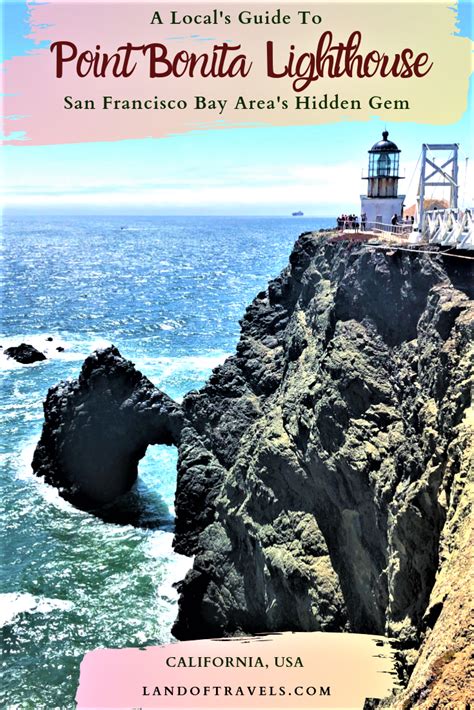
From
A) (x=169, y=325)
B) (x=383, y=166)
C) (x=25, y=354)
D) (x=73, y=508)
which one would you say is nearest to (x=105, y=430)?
(x=73, y=508)

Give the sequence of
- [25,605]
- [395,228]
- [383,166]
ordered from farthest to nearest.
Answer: [383,166]
[395,228]
[25,605]

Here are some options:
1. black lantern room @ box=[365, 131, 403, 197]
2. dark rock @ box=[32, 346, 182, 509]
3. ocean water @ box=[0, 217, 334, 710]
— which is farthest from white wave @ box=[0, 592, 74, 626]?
black lantern room @ box=[365, 131, 403, 197]

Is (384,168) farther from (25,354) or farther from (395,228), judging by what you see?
(25,354)

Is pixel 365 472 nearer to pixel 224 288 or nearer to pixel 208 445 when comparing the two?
pixel 208 445

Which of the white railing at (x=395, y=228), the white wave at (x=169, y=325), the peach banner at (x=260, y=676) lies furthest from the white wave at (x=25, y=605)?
the white wave at (x=169, y=325)

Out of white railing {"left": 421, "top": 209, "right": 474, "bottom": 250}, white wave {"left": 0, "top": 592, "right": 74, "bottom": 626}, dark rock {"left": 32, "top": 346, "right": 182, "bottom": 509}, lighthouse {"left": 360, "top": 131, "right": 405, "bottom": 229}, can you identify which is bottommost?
white wave {"left": 0, "top": 592, "right": 74, "bottom": 626}

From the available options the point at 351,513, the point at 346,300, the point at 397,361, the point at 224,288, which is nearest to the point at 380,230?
the point at 346,300

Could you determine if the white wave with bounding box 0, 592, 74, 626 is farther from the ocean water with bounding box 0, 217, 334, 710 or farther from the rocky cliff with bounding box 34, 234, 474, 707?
the rocky cliff with bounding box 34, 234, 474, 707
